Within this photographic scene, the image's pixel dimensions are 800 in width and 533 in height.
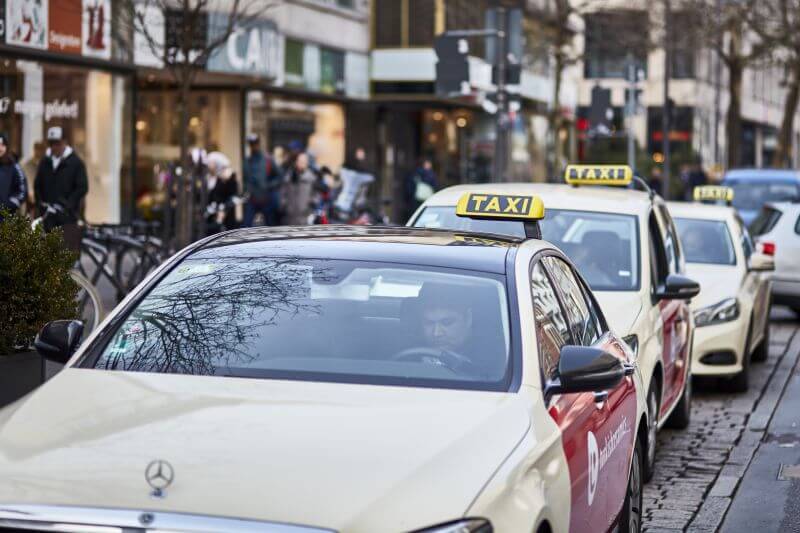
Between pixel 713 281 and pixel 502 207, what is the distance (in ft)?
21.1

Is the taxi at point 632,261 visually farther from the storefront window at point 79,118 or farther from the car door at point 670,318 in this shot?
the storefront window at point 79,118

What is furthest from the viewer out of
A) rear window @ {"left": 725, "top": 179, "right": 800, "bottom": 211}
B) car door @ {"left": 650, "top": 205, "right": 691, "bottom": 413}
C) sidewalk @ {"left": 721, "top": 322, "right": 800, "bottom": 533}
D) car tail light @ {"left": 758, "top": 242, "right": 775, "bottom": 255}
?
rear window @ {"left": 725, "top": 179, "right": 800, "bottom": 211}

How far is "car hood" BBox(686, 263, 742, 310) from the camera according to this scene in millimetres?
12906

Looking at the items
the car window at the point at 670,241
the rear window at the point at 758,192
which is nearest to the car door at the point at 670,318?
the car window at the point at 670,241

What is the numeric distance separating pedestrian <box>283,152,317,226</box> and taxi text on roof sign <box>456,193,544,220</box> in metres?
17.8

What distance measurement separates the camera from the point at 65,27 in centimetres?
2355

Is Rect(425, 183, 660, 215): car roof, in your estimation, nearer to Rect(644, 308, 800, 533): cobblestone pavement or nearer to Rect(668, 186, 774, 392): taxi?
Rect(644, 308, 800, 533): cobblestone pavement

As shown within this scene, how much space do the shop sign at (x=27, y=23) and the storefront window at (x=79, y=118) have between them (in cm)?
41

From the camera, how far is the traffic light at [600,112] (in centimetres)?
2755

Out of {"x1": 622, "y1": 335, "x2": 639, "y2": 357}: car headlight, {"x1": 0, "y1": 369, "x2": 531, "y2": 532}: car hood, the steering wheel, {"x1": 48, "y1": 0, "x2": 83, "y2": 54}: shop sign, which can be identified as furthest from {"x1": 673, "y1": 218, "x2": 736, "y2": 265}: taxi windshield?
{"x1": 48, "y1": 0, "x2": 83, "y2": 54}: shop sign

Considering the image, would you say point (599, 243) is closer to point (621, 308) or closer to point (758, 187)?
point (621, 308)

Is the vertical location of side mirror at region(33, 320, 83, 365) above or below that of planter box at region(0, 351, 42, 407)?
above

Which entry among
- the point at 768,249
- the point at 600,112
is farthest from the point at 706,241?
the point at 600,112

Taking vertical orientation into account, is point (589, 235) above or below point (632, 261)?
above
